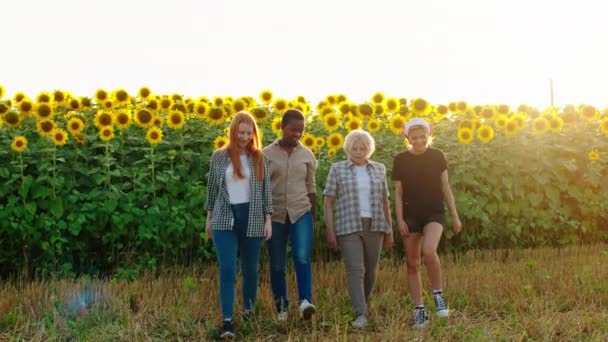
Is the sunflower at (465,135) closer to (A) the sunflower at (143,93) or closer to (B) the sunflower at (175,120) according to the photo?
(B) the sunflower at (175,120)

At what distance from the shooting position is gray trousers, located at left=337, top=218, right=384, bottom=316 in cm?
587

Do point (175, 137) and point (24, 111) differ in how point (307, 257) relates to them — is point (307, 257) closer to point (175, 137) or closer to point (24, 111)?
point (175, 137)

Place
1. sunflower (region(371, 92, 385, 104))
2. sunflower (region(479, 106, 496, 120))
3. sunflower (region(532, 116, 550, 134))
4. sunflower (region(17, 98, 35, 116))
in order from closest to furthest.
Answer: sunflower (region(17, 98, 35, 116))
sunflower (region(371, 92, 385, 104))
sunflower (region(479, 106, 496, 120))
sunflower (region(532, 116, 550, 134))


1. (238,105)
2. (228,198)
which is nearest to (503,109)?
(238,105)

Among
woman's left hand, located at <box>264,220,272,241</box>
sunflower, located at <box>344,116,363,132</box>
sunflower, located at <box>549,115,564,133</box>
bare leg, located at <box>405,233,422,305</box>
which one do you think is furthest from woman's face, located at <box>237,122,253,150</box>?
sunflower, located at <box>549,115,564,133</box>

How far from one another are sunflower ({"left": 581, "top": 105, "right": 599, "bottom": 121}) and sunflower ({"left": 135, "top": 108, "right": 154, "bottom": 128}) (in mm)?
5972

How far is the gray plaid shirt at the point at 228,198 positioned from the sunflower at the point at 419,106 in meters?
4.33

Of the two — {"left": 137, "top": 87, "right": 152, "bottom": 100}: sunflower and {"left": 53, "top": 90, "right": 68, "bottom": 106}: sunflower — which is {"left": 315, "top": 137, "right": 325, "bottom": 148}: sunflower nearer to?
{"left": 137, "top": 87, "right": 152, "bottom": 100}: sunflower


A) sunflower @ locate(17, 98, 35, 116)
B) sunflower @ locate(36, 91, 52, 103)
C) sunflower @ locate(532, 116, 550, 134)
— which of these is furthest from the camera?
sunflower @ locate(532, 116, 550, 134)

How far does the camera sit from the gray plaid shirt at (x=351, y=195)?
593cm

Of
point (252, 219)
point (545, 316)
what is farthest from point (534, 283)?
point (252, 219)

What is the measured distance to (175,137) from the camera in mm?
8898

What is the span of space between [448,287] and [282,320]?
1841mm

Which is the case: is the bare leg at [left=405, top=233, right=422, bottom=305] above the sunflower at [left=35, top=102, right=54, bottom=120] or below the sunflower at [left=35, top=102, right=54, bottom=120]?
below
